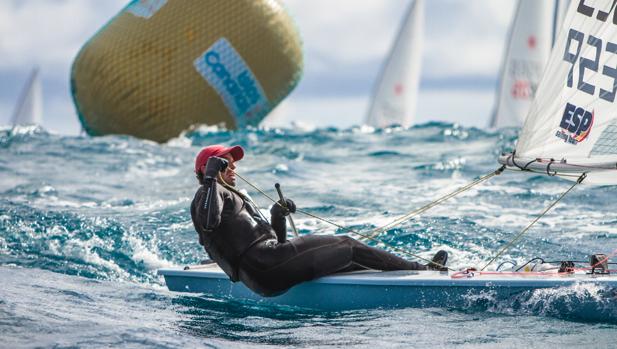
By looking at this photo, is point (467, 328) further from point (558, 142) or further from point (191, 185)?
point (191, 185)

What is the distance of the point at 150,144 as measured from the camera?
48.2 feet

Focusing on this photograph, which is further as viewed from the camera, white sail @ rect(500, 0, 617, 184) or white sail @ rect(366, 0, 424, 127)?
white sail @ rect(366, 0, 424, 127)

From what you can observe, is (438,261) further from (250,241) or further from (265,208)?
(265,208)

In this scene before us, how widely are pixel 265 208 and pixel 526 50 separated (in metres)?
16.8

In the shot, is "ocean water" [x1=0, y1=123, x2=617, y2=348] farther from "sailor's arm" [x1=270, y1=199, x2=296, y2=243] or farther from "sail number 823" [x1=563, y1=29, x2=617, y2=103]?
"sail number 823" [x1=563, y1=29, x2=617, y2=103]

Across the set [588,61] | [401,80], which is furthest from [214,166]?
[401,80]

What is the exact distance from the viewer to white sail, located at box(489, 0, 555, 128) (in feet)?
82.3

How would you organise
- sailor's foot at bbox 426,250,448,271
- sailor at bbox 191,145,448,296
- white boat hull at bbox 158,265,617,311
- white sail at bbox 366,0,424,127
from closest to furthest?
1. white boat hull at bbox 158,265,617,311
2. sailor at bbox 191,145,448,296
3. sailor's foot at bbox 426,250,448,271
4. white sail at bbox 366,0,424,127

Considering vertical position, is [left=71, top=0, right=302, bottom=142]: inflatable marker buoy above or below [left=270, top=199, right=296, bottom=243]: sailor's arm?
above

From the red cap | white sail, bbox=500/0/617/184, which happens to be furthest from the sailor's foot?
the red cap

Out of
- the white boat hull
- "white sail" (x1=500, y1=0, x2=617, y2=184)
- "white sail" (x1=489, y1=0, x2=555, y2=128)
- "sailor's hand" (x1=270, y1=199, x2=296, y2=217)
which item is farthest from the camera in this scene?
"white sail" (x1=489, y1=0, x2=555, y2=128)

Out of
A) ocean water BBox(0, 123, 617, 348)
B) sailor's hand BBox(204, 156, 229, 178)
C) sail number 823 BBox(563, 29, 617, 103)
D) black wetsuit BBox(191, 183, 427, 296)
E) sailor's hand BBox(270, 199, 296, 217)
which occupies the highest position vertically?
sail number 823 BBox(563, 29, 617, 103)

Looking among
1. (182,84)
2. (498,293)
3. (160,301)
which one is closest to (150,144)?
(182,84)

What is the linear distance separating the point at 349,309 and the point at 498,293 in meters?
0.89
